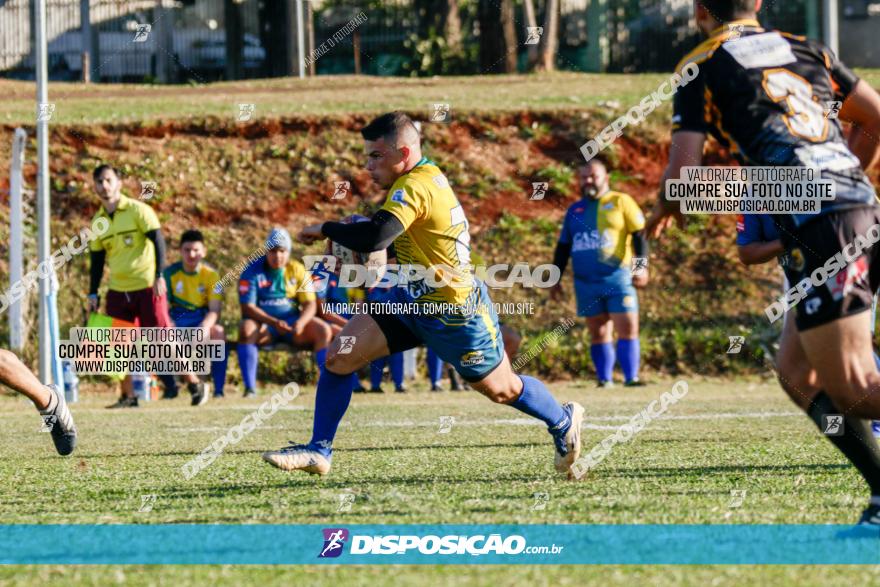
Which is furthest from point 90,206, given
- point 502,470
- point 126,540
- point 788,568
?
point 788,568

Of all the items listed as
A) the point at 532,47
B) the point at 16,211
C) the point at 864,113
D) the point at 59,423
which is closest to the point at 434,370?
the point at 16,211

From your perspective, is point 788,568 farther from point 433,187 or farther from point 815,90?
point 433,187

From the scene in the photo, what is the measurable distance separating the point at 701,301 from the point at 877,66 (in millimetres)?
14396

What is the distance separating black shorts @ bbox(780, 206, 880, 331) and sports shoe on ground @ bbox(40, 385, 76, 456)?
4439 mm

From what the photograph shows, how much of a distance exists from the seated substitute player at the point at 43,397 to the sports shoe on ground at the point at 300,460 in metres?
1.57

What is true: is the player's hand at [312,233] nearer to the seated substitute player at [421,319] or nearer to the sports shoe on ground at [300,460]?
the seated substitute player at [421,319]

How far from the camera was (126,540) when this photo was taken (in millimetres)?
4648

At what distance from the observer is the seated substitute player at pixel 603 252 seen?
13406mm

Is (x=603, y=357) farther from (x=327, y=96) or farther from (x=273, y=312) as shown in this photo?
(x=327, y=96)

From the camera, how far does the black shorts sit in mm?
4527

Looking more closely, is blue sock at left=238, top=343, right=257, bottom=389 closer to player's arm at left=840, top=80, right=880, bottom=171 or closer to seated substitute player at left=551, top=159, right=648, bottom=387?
seated substitute player at left=551, top=159, right=648, bottom=387

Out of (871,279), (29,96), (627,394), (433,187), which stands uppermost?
(29,96)

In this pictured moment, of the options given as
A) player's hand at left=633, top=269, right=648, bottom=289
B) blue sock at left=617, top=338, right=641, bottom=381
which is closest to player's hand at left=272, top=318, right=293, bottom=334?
blue sock at left=617, top=338, right=641, bottom=381

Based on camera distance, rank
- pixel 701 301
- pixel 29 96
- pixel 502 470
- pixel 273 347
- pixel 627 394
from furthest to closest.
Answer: pixel 29 96, pixel 701 301, pixel 273 347, pixel 627 394, pixel 502 470
